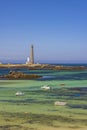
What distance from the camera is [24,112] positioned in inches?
854

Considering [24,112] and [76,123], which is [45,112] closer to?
[24,112]

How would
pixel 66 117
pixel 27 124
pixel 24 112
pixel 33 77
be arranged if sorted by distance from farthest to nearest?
pixel 33 77 < pixel 24 112 < pixel 66 117 < pixel 27 124

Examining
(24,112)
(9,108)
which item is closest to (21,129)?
(24,112)

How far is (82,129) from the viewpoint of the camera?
55.2ft

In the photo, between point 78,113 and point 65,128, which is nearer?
point 65,128

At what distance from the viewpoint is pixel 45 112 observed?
2175 cm

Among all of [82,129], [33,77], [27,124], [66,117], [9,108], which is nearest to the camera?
[82,129]

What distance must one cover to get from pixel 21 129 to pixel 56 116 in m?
3.80

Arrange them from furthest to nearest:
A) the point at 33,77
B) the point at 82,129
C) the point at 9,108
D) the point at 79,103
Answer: the point at 33,77
the point at 79,103
the point at 9,108
the point at 82,129

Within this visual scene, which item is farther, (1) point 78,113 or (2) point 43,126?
(1) point 78,113

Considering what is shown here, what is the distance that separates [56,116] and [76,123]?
220 centimetres

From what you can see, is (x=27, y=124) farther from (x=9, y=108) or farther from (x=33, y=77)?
(x=33, y=77)

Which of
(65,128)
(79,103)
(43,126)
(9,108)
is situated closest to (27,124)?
(43,126)

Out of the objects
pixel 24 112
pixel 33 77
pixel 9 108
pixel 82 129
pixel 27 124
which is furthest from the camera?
pixel 33 77
